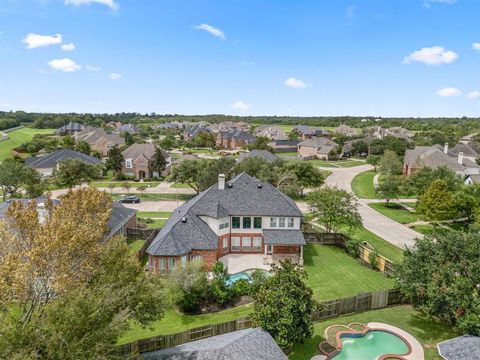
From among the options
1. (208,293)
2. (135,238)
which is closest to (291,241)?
(208,293)

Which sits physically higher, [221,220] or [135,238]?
[221,220]

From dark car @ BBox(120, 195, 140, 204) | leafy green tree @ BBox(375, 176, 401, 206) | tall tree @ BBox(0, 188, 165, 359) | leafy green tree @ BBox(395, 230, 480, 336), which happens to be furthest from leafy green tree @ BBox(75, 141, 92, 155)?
leafy green tree @ BBox(395, 230, 480, 336)

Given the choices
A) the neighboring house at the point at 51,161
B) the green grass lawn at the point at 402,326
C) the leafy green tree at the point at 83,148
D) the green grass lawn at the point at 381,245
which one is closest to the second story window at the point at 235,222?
the green grass lawn at the point at 381,245

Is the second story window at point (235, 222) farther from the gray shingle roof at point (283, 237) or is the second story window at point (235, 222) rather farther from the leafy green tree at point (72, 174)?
the leafy green tree at point (72, 174)

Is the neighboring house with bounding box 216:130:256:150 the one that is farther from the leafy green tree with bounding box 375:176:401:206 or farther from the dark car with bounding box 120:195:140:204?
the leafy green tree with bounding box 375:176:401:206

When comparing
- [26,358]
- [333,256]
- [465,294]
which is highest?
[26,358]

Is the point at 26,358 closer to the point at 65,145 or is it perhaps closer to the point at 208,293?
the point at 208,293
